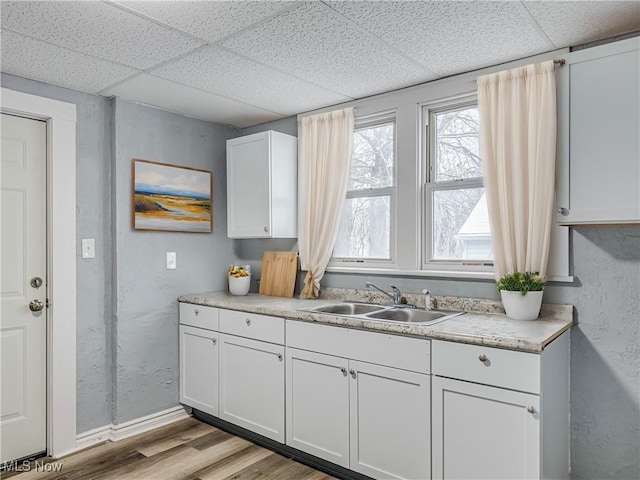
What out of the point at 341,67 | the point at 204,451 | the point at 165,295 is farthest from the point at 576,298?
the point at 165,295

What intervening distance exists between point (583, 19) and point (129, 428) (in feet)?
11.6

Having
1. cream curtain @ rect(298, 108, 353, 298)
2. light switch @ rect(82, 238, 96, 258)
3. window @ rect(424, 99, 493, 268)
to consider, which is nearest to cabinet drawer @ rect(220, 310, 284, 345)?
cream curtain @ rect(298, 108, 353, 298)

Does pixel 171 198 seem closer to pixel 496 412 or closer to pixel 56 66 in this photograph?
pixel 56 66

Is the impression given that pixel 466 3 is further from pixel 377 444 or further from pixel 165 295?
pixel 165 295

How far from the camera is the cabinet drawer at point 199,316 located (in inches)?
124

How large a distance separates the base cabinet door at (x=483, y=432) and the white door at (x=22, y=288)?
7.78ft

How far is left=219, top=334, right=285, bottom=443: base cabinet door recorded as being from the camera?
2.75 metres

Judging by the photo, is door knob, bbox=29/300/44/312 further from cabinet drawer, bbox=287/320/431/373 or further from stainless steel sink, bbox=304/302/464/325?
stainless steel sink, bbox=304/302/464/325

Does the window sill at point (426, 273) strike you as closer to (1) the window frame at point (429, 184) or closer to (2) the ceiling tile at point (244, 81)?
(1) the window frame at point (429, 184)

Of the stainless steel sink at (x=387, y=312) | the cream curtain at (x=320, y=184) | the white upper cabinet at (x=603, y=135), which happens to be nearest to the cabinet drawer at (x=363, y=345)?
the stainless steel sink at (x=387, y=312)

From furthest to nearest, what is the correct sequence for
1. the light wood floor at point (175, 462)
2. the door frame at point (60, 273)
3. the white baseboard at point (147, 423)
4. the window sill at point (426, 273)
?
the white baseboard at point (147, 423), the door frame at point (60, 273), the light wood floor at point (175, 462), the window sill at point (426, 273)

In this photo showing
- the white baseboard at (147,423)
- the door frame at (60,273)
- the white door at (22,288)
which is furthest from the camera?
the white baseboard at (147,423)

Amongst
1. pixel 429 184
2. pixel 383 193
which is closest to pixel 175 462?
pixel 383 193

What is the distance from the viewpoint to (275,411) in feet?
9.07
